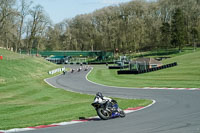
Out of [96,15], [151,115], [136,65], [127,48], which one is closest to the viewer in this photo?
[151,115]

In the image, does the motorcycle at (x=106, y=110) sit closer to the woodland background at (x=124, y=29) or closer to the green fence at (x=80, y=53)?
the woodland background at (x=124, y=29)

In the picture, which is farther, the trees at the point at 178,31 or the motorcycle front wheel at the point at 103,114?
the trees at the point at 178,31

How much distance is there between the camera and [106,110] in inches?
577

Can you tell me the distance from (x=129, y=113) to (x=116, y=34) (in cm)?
11142

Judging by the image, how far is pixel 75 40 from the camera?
139 m

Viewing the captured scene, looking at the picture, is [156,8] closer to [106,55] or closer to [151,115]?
[106,55]

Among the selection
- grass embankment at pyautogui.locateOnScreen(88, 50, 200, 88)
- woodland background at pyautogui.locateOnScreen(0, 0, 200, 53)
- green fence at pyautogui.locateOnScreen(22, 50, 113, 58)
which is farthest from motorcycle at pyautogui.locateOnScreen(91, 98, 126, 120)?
green fence at pyautogui.locateOnScreen(22, 50, 113, 58)

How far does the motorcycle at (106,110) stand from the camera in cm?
1452

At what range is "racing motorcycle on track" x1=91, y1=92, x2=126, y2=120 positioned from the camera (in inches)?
573

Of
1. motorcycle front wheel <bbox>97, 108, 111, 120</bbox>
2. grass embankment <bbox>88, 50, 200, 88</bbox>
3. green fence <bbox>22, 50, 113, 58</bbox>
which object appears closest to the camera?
motorcycle front wheel <bbox>97, 108, 111, 120</bbox>

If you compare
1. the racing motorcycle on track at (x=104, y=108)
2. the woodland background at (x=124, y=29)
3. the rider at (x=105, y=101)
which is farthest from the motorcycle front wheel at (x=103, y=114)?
the woodland background at (x=124, y=29)

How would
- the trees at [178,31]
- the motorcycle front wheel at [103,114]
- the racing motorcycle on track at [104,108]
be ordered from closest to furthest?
1. the motorcycle front wheel at [103,114]
2. the racing motorcycle on track at [104,108]
3. the trees at [178,31]

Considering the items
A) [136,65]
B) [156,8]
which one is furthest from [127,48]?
[136,65]

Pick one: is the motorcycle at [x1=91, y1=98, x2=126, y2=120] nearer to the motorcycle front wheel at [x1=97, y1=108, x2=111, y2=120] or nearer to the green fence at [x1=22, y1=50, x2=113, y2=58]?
the motorcycle front wheel at [x1=97, y1=108, x2=111, y2=120]
